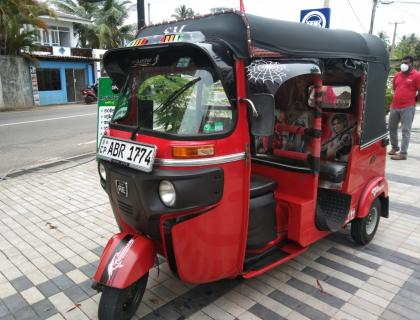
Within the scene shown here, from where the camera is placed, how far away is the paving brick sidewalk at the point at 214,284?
3102 millimetres

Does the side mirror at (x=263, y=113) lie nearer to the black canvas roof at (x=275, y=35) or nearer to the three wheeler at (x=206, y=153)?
the three wheeler at (x=206, y=153)

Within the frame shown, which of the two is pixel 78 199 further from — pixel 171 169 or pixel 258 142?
pixel 171 169

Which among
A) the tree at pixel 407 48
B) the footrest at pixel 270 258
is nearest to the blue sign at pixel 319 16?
the footrest at pixel 270 258

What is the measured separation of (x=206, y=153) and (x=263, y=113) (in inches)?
19.8

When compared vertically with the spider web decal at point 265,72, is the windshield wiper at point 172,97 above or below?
below

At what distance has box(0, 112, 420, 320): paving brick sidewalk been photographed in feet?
10.2

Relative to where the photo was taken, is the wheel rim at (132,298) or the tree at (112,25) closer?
the wheel rim at (132,298)

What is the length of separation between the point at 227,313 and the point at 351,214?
177 centimetres

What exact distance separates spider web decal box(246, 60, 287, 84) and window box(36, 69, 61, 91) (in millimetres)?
22625

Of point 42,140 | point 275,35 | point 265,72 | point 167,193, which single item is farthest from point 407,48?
point 167,193

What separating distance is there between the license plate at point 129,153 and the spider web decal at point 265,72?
905 mm

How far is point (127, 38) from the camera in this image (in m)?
31.3

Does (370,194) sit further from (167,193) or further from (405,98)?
(405,98)

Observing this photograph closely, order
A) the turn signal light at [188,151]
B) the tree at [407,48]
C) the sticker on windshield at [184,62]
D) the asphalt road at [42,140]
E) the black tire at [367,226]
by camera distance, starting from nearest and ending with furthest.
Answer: the turn signal light at [188,151] < the sticker on windshield at [184,62] < the black tire at [367,226] < the asphalt road at [42,140] < the tree at [407,48]
